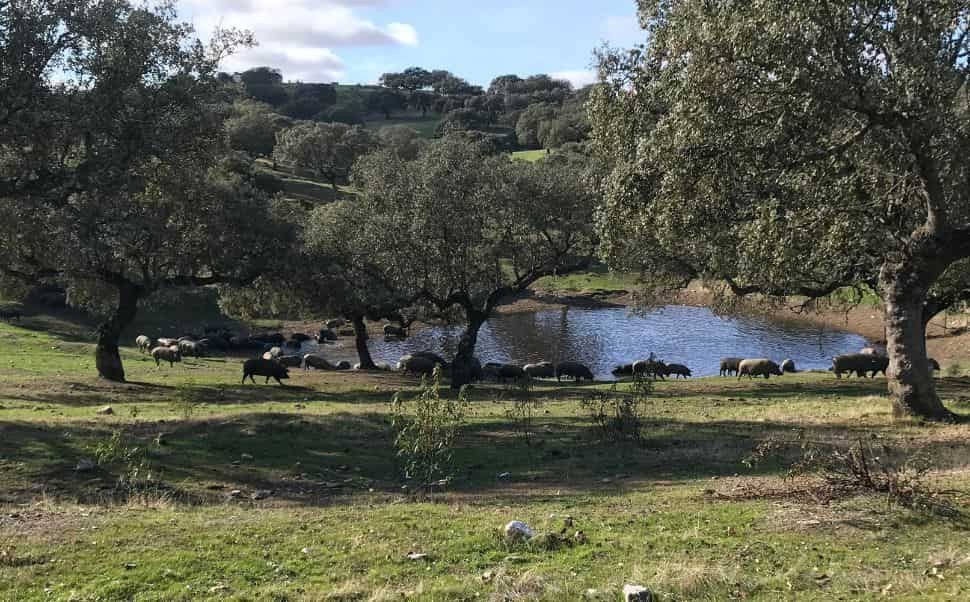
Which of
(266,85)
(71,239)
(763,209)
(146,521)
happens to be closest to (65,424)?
(71,239)

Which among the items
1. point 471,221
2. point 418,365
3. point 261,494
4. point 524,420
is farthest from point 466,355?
point 261,494

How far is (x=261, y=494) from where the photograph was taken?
1297 cm

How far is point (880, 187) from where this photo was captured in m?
17.4

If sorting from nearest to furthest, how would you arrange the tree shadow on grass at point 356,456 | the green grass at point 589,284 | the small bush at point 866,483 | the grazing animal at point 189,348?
1. the small bush at point 866,483
2. the tree shadow on grass at point 356,456
3. the grazing animal at point 189,348
4. the green grass at point 589,284

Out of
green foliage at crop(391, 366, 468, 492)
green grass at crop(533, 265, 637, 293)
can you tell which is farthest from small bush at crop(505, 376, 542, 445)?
green grass at crop(533, 265, 637, 293)

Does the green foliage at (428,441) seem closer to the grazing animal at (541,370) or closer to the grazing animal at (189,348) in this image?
the grazing animal at (541,370)

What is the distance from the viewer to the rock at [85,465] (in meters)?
13.7

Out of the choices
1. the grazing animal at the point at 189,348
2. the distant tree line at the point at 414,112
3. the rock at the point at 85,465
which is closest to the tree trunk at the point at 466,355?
the rock at the point at 85,465

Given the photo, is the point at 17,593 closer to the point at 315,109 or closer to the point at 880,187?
the point at 880,187

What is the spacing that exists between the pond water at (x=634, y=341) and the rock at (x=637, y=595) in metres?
37.5

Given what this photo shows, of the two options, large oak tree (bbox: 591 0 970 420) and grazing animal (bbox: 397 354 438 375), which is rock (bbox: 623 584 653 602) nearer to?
large oak tree (bbox: 591 0 970 420)

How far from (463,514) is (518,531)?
1853 mm

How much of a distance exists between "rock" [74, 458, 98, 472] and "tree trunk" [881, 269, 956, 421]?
1736 centimetres

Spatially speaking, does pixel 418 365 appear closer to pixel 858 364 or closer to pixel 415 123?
pixel 858 364
